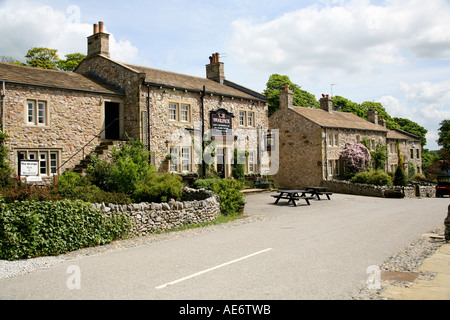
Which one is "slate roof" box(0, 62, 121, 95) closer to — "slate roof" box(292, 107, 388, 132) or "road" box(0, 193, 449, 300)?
"road" box(0, 193, 449, 300)

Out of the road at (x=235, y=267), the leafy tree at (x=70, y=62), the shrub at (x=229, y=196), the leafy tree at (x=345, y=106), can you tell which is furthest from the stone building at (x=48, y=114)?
the leafy tree at (x=345, y=106)

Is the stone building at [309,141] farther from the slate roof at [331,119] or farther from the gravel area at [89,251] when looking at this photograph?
the gravel area at [89,251]

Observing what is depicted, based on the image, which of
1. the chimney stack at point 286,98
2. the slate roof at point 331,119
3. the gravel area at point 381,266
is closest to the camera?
the gravel area at point 381,266

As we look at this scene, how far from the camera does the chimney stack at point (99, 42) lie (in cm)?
2347

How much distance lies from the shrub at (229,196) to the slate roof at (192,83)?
828 centimetres

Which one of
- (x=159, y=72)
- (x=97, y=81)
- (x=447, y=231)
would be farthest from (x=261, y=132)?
(x=447, y=231)

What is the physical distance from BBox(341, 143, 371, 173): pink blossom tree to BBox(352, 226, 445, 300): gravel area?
73.0 feet

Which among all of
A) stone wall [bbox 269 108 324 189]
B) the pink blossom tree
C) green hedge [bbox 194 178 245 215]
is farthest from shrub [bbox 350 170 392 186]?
green hedge [bbox 194 178 245 215]

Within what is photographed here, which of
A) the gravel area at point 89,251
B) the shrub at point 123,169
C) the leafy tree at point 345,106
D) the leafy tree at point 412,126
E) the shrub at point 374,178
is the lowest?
the gravel area at point 89,251

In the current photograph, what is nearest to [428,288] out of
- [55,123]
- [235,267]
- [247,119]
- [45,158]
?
[235,267]

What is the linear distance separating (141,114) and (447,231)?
16.0 metres

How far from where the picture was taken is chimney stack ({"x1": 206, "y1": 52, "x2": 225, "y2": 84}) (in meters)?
29.6

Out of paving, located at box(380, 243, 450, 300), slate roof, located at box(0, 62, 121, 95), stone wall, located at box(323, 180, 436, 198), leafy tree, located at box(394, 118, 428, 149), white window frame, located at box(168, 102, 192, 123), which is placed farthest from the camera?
leafy tree, located at box(394, 118, 428, 149)

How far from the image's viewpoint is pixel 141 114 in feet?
68.3
